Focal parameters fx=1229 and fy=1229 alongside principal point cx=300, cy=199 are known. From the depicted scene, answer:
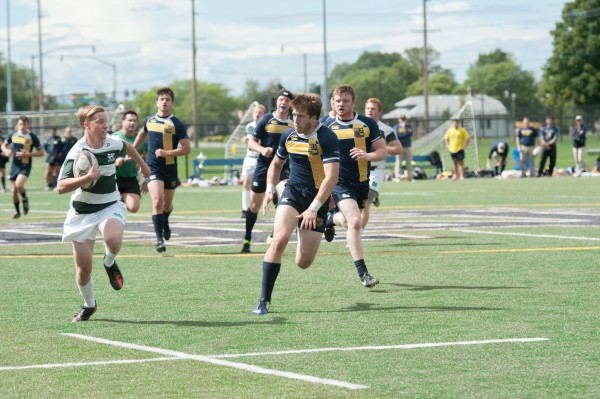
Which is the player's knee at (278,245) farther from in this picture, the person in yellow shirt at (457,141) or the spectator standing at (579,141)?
the spectator standing at (579,141)

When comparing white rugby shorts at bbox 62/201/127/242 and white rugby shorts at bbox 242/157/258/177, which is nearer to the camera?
white rugby shorts at bbox 62/201/127/242

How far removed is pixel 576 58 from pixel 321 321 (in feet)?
361

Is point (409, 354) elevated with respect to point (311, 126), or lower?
lower

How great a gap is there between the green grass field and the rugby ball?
124cm

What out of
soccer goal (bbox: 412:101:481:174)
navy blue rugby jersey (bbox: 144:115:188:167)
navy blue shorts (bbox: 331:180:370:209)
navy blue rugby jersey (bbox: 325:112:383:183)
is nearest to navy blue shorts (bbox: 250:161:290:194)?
navy blue rugby jersey (bbox: 144:115:188:167)

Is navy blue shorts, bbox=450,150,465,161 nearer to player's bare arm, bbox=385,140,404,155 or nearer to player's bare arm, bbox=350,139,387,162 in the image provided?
player's bare arm, bbox=385,140,404,155

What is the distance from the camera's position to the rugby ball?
10203mm

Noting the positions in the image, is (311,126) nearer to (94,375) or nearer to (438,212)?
(94,375)

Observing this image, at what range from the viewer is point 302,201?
36.2 feet

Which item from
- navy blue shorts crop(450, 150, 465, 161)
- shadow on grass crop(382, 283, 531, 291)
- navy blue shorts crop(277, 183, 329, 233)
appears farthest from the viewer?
navy blue shorts crop(450, 150, 465, 161)

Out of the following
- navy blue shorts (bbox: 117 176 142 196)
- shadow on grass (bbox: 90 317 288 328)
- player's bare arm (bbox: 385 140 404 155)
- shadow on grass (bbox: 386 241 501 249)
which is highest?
player's bare arm (bbox: 385 140 404 155)

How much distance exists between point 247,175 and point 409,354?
12.9 meters

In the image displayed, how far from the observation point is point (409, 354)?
27.1ft

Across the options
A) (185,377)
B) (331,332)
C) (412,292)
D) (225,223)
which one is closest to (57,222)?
(225,223)
